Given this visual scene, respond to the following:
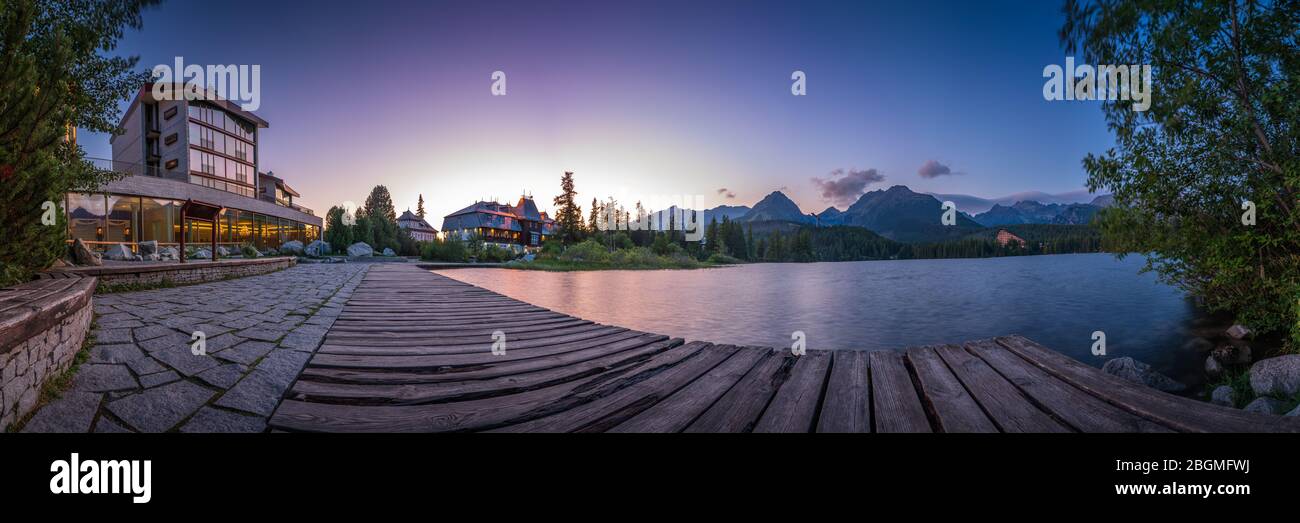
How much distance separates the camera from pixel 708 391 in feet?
9.75

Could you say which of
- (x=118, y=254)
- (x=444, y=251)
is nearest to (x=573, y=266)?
(x=444, y=251)

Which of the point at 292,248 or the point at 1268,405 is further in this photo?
the point at 292,248

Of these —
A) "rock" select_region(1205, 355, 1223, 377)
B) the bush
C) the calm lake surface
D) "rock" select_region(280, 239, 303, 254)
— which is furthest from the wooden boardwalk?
the bush

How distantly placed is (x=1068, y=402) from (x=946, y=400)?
0.78 metres

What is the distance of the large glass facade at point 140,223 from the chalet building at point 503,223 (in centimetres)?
3788

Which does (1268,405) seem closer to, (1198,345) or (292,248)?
(1198,345)

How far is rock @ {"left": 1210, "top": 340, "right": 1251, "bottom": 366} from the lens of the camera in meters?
8.16

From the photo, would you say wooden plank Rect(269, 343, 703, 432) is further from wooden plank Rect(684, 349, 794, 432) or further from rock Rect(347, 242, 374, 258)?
rock Rect(347, 242, 374, 258)

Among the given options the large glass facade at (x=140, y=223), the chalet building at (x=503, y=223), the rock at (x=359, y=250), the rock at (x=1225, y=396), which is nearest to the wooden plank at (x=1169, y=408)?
the rock at (x=1225, y=396)

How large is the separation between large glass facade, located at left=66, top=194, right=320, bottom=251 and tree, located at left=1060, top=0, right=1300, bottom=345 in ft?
105

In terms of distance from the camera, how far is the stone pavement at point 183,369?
2.33 m

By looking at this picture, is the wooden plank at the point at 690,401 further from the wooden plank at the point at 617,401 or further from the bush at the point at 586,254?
the bush at the point at 586,254

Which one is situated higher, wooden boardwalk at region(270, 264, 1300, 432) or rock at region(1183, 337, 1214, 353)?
wooden boardwalk at region(270, 264, 1300, 432)
